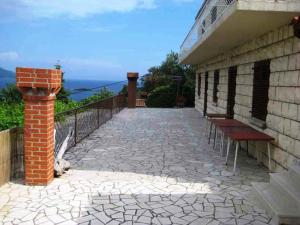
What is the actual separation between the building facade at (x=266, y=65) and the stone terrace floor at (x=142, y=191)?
77cm

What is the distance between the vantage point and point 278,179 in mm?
4836

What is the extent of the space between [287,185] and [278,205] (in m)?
0.52

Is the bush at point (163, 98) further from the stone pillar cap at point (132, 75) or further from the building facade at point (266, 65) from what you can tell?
the building facade at point (266, 65)

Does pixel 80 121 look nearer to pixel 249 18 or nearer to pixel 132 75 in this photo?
pixel 249 18

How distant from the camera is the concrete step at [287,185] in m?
4.21

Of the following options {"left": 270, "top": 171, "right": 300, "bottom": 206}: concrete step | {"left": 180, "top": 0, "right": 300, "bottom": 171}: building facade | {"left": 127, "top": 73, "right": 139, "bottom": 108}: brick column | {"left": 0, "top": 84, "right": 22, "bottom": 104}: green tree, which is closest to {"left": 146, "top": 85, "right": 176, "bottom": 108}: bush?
{"left": 127, "top": 73, "right": 139, "bottom": 108}: brick column

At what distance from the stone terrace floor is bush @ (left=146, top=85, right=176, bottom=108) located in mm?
15631

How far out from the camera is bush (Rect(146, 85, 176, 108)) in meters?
23.7

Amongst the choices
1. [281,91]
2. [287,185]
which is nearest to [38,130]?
[287,185]

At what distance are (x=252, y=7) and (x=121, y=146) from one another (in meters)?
4.40

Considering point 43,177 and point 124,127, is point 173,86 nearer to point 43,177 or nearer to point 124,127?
point 124,127

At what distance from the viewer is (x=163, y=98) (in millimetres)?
23719

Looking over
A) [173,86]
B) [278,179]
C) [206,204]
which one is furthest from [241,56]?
[173,86]

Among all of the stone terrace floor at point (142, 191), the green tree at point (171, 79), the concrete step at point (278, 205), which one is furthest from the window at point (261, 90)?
the green tree at point (171, 79)
